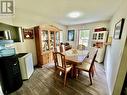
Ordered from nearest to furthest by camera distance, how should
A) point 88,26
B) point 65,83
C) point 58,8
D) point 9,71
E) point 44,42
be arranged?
point 9,71 < point 65,83 < point 58,8 < point 44,42 < point 88,26

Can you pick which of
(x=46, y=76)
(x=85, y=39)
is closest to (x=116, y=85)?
(x=46, y=76)

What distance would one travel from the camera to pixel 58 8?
2.24 metres

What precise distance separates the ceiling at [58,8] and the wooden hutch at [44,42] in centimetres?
45

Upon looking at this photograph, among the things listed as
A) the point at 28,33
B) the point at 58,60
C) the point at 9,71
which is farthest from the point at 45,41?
the point at 9,71

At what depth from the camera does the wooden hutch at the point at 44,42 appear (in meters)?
2.96

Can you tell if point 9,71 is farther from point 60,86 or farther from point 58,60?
point 60,86

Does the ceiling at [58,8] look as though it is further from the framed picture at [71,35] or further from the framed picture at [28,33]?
the framed picture at [71,35]

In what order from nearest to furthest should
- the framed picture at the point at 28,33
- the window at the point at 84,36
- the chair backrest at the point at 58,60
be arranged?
the chair backrest at the point at 58,60, the framed picture at the point at 28,33, the window at the point at 84,36

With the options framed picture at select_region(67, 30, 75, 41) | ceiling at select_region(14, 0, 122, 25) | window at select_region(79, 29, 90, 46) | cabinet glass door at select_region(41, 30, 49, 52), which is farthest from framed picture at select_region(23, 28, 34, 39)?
window at select_region(79, 29, 90, 46)

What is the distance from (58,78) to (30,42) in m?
1.80

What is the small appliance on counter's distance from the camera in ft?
5.44

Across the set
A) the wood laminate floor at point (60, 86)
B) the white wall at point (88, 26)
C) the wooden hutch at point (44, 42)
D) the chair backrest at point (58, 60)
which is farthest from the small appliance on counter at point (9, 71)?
the white wall at point (88, 26)

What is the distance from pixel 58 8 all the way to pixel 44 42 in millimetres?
1598

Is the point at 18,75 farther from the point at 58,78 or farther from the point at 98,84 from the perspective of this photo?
the point at 98,84
